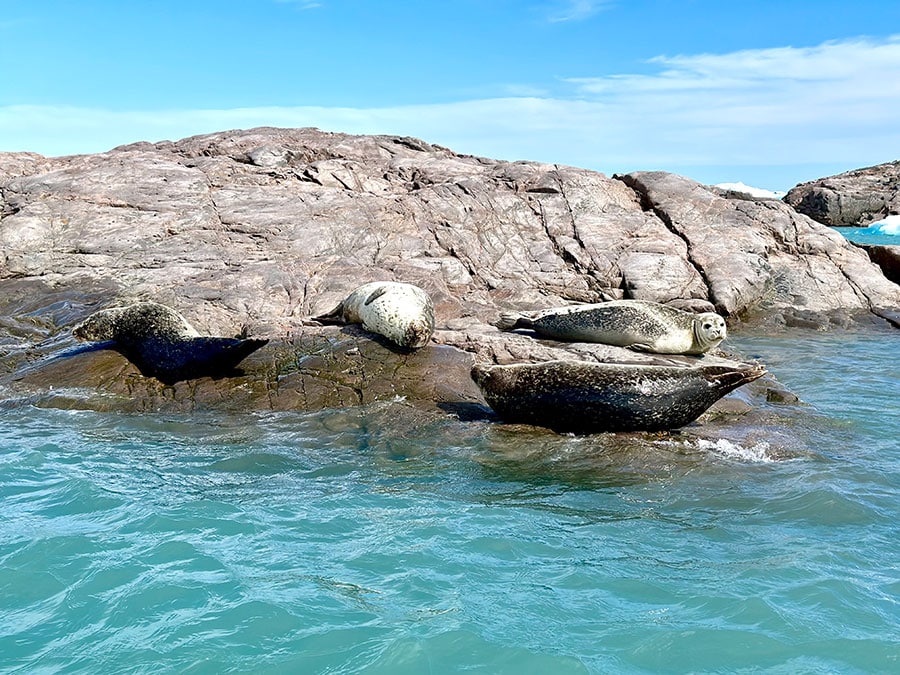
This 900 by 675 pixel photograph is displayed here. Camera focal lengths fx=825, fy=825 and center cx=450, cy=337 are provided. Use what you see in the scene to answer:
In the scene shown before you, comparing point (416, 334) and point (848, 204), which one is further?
point (848, 204)

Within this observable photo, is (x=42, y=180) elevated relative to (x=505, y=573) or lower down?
elevated

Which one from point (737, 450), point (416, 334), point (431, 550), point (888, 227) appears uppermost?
point (888, 227)

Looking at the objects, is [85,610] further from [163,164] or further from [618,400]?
[163,164]

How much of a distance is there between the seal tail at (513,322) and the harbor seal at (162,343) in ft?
11.2

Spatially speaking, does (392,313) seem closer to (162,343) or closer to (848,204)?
(162,343)

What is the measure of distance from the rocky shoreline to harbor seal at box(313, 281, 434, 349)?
0.19 m

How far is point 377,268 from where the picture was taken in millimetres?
12883

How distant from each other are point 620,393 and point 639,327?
3.03m

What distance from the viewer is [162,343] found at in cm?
888

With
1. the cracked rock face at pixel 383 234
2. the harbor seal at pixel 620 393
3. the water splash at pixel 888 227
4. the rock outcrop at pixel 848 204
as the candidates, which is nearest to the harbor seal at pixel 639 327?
the cracked rock face at pixel 383 234

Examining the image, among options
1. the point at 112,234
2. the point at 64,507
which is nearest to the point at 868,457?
the point at 64,507

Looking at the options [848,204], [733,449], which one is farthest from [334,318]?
[848,204]

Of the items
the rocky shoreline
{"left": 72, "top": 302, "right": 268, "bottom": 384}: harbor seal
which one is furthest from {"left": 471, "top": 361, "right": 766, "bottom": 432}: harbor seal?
{"left": 72, "top": 302, "right": 268, "bottom": 384}: harbor seal

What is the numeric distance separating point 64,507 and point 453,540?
2709 millimetres
